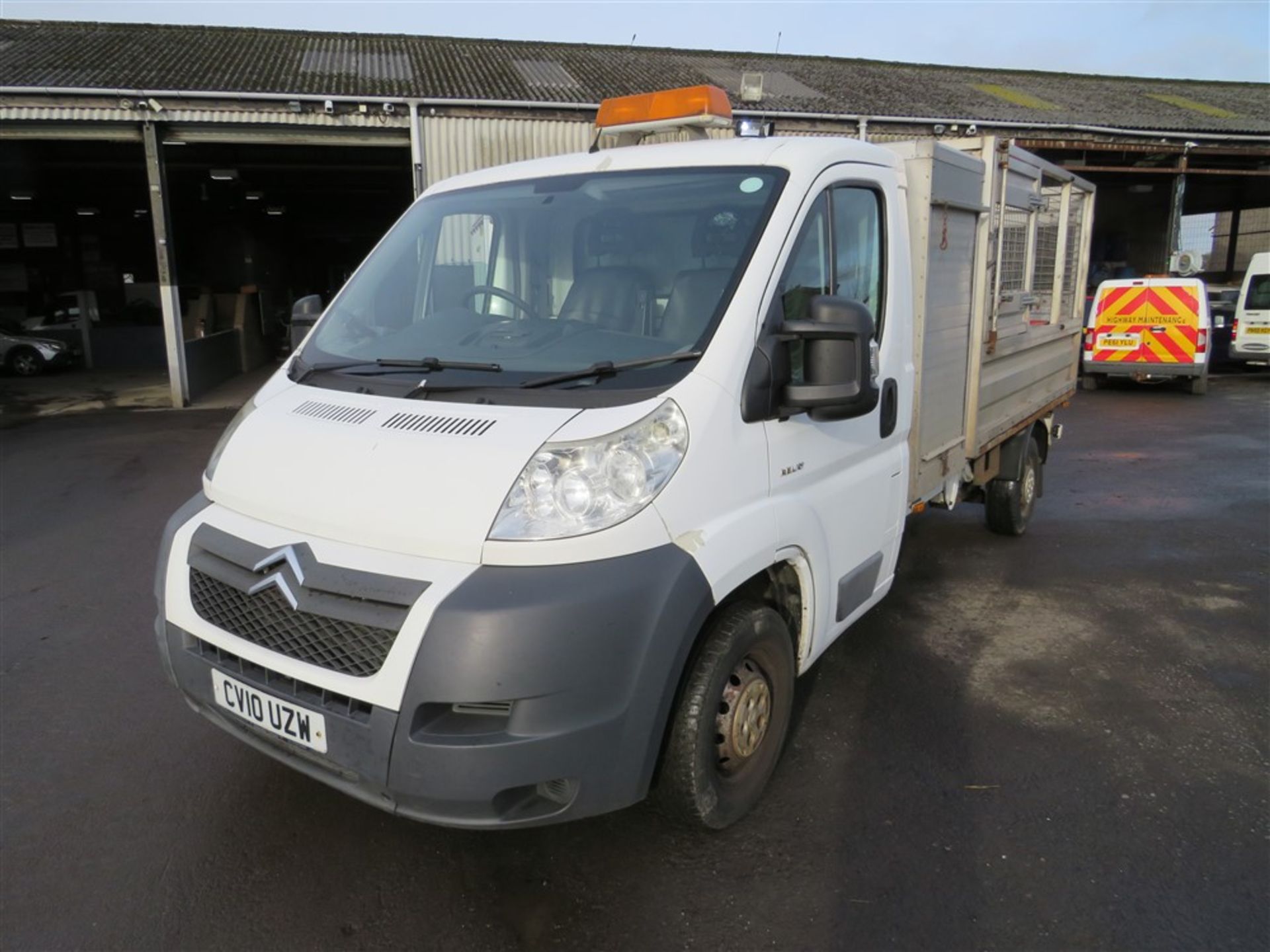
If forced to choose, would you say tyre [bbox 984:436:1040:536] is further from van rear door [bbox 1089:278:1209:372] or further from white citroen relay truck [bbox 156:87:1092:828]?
van rear door [bbox 1089:278:1209:372]

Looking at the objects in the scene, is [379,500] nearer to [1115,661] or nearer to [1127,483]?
[1115,661]

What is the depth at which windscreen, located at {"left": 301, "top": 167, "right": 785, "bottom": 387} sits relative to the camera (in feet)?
9.65

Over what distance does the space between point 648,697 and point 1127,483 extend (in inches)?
303

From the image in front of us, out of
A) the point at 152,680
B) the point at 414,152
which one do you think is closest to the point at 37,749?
the point at 152,680

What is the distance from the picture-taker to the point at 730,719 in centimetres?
294

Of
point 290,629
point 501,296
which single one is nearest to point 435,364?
point 501,296

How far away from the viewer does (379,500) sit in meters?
2.51

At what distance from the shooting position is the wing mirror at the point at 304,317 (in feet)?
13.2

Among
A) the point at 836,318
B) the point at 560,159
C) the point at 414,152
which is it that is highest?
the point at 414,152

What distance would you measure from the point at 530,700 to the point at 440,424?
850 mm

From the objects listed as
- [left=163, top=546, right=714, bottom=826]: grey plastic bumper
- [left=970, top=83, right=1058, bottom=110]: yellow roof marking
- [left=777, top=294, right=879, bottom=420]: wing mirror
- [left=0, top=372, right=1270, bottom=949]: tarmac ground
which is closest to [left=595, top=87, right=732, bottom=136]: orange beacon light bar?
[left=777, top=294, right=879, bottom=420]: wing mirror

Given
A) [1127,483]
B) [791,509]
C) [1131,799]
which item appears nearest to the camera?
[791,509]

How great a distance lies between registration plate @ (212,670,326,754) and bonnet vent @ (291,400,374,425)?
0.82 meters

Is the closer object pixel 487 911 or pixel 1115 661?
pixel 487 911
